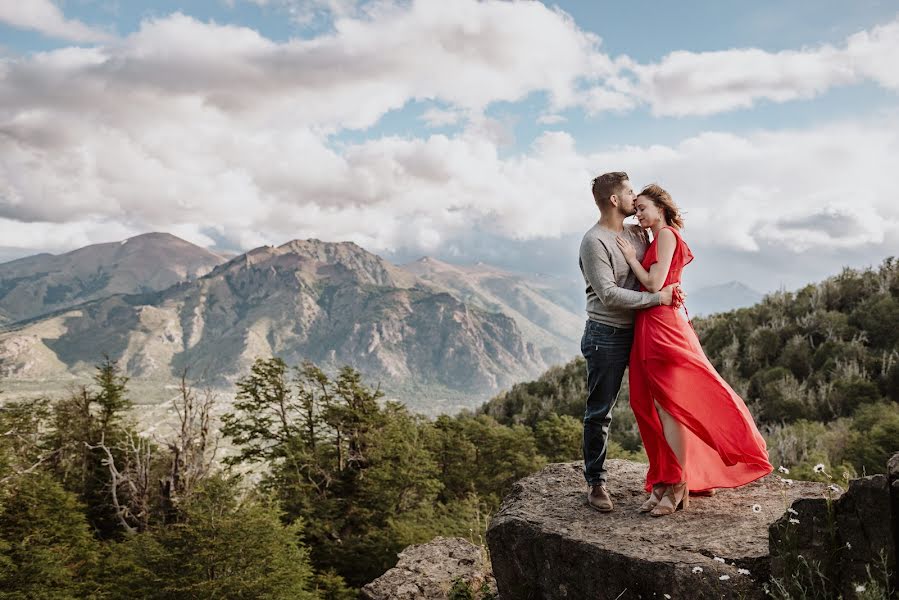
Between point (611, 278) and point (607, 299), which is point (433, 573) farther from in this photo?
point (611, 278)

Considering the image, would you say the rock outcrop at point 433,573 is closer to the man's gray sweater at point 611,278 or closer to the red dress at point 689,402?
the red dress at point 689,402

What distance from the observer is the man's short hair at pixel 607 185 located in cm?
527

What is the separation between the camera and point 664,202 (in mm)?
5258

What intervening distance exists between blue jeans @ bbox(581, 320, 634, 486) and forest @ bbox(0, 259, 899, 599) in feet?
39.7

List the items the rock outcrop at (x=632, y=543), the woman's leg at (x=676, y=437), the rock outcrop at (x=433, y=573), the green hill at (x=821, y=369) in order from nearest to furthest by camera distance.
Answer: the rock outcrop at (x=632, y=543)
the woman's leg at (x=676, y=437)
the rock outcrop at (x=433, y=573)
the green hill at (x=821, y=369)

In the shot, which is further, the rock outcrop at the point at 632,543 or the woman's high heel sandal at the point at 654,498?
the woman's high heel sandal at the point at 654,498

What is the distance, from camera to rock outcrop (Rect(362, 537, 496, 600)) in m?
7.78

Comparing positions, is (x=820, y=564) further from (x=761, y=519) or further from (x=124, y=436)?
(x=124, y=436)

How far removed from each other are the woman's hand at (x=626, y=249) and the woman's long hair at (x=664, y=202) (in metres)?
0.47

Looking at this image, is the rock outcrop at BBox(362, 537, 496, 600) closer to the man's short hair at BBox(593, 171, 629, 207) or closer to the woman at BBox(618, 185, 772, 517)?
the woman at BBox(618, 185, 772, 517)

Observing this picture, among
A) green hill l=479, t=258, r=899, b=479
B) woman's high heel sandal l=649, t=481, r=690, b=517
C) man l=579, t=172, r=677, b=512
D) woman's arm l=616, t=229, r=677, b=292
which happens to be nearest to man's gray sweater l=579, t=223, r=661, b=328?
man l=579, t=172, r=677, b=512

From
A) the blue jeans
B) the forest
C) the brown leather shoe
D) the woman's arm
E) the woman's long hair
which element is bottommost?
the forest

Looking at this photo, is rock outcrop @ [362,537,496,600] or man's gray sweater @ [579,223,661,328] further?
rock outcrop @ [362,537,496,600]

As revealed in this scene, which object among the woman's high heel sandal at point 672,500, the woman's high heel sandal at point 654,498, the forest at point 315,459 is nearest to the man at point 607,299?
the woman's high heel sandal at point 654,498
